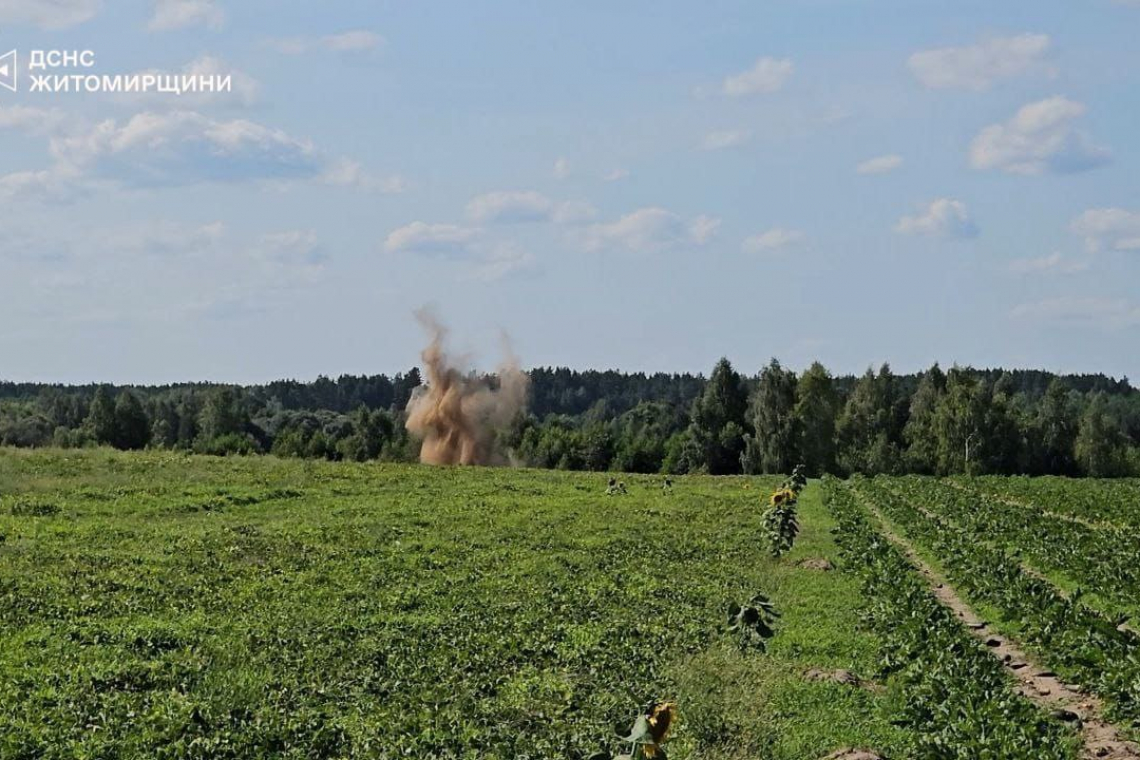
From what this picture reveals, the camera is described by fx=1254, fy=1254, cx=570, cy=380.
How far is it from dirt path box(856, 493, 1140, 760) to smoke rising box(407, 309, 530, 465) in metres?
46.4

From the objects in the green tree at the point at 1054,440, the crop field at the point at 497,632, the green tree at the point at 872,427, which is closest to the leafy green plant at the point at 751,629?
the crop field at the point at 497,632

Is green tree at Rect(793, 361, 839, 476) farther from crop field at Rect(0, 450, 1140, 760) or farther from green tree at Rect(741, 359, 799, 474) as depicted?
crop field at Rect(0, 450, 1140, 760)

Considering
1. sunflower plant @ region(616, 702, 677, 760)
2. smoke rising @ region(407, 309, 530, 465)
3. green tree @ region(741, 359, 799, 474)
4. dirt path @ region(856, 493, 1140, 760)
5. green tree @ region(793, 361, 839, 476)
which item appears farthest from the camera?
green tree @ region(793, 361, 839, 476)

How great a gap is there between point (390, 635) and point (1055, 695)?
843 cm

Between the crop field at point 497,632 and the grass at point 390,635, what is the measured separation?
0.18ft

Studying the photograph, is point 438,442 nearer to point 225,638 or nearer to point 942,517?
point 942,517

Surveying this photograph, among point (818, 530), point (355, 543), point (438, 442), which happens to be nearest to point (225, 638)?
point (355, 543)

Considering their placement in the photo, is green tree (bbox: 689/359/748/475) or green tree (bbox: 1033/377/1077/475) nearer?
green tree (bbox: 689/359/748/475)

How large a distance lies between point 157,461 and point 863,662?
2898 cm

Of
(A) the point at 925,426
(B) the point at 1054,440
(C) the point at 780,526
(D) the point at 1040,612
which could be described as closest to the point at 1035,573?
(C) the point at 780,526

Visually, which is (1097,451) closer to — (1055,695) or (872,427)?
(872,427)

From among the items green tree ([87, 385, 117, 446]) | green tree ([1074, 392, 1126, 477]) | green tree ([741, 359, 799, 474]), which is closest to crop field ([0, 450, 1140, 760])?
green tree ([741, 359, 799, 474])

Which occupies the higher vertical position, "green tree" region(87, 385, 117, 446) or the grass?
"green tree" region(87, 385, 117, 446)

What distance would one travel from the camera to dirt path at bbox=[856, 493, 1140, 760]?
494 inches
